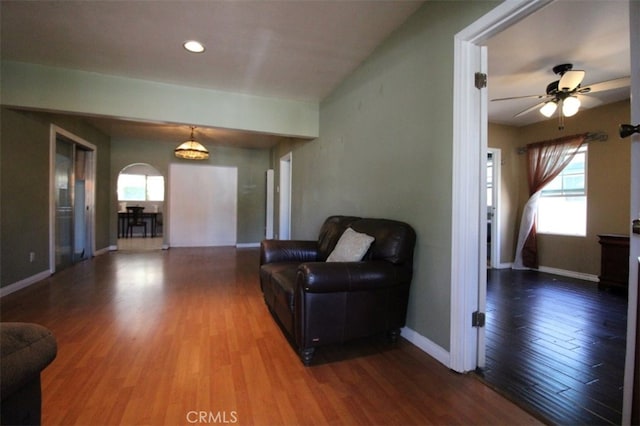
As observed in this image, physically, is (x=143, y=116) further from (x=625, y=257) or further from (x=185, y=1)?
(x=625, y=257)

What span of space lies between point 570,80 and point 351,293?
9.39ft

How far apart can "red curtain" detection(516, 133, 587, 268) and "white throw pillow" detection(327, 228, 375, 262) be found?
12.7ft

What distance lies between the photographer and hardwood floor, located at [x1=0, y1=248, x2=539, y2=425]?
1.39 metres

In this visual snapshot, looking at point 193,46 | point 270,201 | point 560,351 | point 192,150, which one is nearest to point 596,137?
point 560,351

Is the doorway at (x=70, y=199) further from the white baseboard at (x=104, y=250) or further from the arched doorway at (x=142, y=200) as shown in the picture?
the arched doorway at (x=142, y=200)

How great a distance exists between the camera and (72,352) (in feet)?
6.34

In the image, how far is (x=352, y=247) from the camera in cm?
220

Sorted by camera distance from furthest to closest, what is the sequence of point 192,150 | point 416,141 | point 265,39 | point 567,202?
1. point 192,150
2. point 567,202
3. point 265,39
4. point 416,141

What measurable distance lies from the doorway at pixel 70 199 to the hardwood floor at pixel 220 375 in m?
1.61

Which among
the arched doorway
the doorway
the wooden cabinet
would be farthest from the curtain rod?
the arched doorway

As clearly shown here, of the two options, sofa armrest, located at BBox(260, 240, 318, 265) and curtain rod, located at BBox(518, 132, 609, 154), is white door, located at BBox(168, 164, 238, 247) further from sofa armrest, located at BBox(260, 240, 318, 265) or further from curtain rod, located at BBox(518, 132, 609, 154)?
curtain rod, located at BBox(518, 132, 609, 154)

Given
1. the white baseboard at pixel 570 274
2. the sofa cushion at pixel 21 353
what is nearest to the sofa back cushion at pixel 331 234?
the sofa cushion at pixel 21 353

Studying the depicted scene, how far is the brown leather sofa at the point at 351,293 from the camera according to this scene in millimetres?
1770

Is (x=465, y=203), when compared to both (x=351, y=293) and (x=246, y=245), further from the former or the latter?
(x=246, y=245)
